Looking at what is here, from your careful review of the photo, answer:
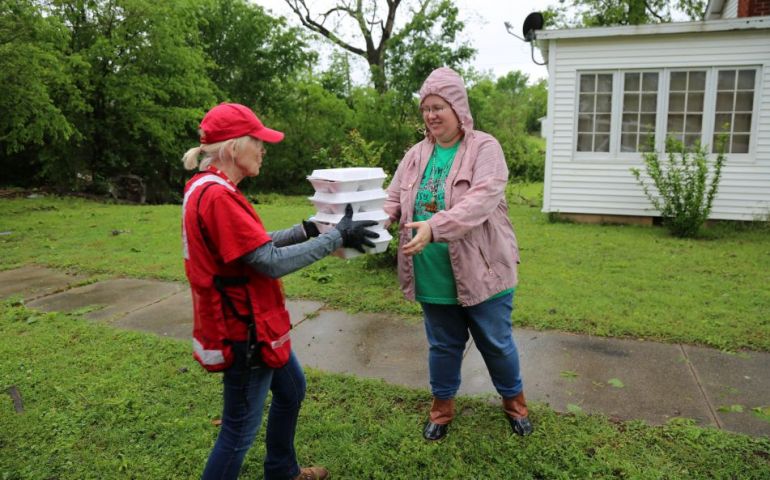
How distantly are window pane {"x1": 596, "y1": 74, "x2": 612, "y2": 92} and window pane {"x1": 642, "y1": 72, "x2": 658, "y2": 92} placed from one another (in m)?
0.56

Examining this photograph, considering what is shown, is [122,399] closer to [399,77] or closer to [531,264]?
[531,264]

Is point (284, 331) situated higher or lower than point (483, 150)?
lower

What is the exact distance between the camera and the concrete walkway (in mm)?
3387

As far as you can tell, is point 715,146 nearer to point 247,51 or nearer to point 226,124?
point 226,124

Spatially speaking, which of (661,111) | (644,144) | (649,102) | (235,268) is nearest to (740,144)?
(661,111)

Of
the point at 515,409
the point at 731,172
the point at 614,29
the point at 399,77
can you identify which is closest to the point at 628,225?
the point at 731,172

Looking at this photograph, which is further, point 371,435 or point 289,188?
point 289,188

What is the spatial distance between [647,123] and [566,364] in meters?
7.55

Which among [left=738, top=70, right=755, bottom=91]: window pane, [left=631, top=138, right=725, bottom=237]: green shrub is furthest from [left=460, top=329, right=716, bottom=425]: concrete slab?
[left=738, top=70, right=755, bottom=91]: window pane

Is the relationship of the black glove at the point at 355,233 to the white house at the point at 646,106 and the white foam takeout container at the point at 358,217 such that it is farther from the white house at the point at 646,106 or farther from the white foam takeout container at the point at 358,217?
the white house at the point at 646,106

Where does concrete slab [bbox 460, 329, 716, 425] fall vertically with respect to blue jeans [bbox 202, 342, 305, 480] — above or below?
below

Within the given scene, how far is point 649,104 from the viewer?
10.0 meters

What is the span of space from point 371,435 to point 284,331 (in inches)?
47.4

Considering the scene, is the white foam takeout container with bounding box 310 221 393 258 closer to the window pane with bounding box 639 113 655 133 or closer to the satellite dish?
the window pane with bounding box 639 113 655 133
